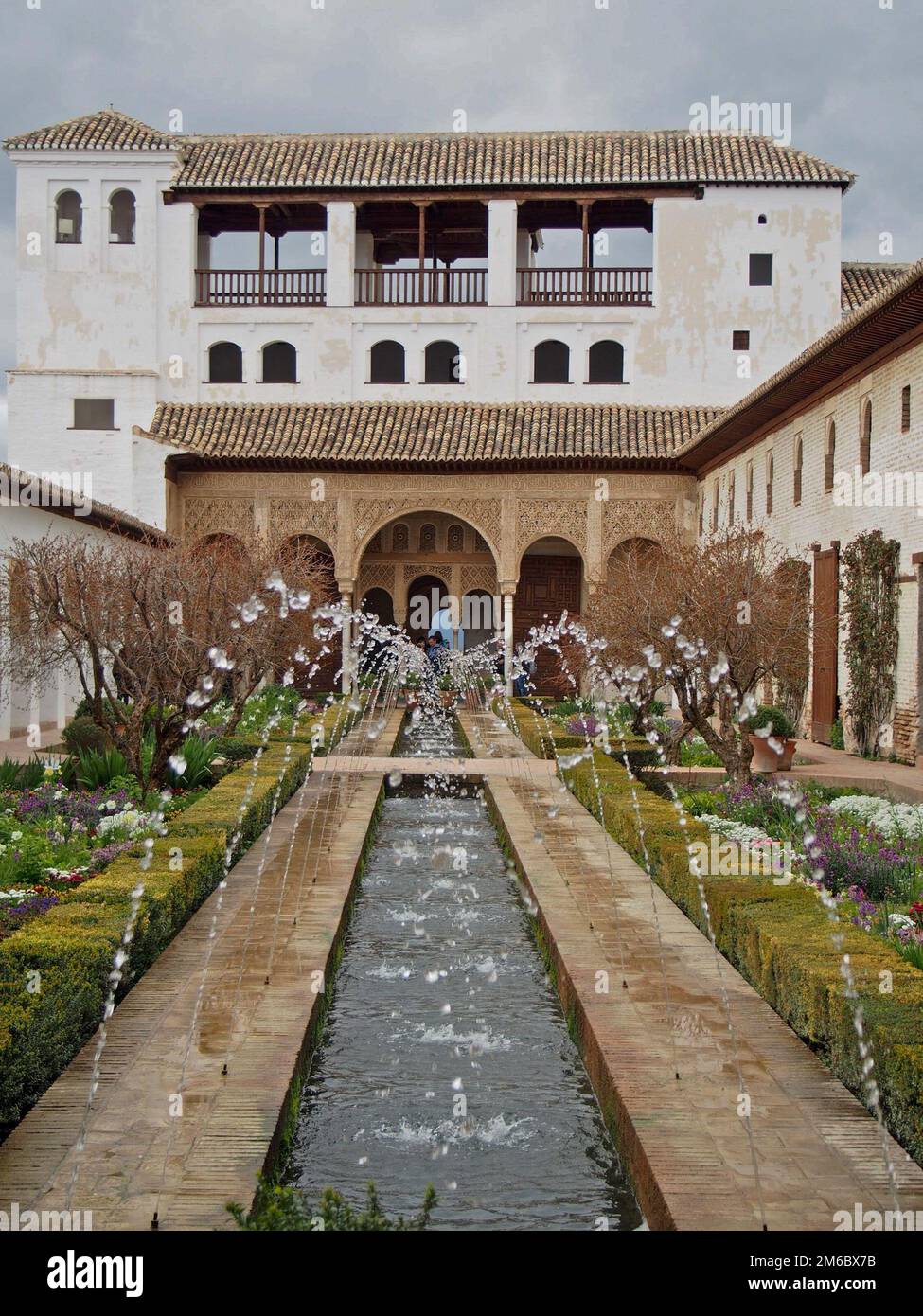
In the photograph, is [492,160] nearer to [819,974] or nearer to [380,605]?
[380,605]

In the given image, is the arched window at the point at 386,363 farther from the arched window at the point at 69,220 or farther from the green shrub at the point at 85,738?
the green shrub at the point at 85,738

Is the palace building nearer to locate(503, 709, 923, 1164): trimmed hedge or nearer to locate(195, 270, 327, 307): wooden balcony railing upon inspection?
locate(195, 270, 327, 307): wooden balcony railing

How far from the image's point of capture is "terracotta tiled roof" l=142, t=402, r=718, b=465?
28.1m

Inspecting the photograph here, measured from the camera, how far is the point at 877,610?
655 inches

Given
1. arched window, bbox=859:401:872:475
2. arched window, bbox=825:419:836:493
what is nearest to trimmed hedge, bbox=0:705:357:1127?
arched window, bbox=859:401:872:475

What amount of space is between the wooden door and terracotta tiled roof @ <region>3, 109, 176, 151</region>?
56.3 feet

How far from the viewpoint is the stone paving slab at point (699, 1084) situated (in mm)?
4203

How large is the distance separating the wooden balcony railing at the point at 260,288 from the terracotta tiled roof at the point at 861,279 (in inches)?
415

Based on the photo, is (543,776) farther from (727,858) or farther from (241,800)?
(727,858)

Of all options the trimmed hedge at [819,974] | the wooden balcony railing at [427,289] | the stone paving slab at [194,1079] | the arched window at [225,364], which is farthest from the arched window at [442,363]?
the stone paving slab at [194,1079]

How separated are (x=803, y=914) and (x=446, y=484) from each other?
896 inches
